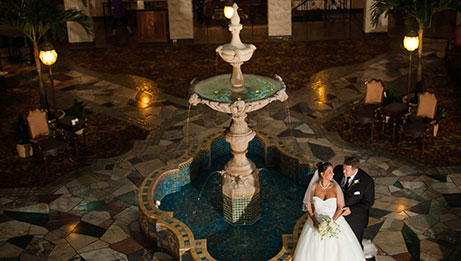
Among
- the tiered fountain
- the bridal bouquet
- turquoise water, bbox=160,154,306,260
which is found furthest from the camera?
the tiered fountain

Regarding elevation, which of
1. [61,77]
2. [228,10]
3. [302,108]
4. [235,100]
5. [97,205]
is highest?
[228,10]

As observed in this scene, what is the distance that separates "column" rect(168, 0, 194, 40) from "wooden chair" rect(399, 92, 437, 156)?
8.83 meters

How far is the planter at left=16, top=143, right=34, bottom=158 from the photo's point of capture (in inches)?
386

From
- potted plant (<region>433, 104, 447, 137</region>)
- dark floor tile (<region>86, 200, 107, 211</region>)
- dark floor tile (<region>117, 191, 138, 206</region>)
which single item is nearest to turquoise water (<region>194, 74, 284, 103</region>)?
dark floor tile (<region>117, 191, 138, 206</region>)

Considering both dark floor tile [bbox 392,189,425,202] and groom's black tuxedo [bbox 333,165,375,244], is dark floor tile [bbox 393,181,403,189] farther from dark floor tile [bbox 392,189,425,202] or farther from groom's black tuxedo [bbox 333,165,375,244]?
groom's black tuxedo [bbox 333,165,375,244]

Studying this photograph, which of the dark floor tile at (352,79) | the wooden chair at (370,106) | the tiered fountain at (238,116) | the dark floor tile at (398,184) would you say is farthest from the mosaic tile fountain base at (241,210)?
the dark floor tile at (352,79)

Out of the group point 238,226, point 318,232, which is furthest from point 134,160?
point 318,232

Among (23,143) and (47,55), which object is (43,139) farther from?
(47,55)

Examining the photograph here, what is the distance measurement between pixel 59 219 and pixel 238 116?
2.85 m

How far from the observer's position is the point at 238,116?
741 centimetres

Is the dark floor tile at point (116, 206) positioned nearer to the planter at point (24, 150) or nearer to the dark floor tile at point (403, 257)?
the planter at point (24, 150)

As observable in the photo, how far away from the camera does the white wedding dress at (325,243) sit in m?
6.38

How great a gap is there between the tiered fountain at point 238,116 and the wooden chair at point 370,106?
2545 mm

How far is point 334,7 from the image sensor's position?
20.5m
